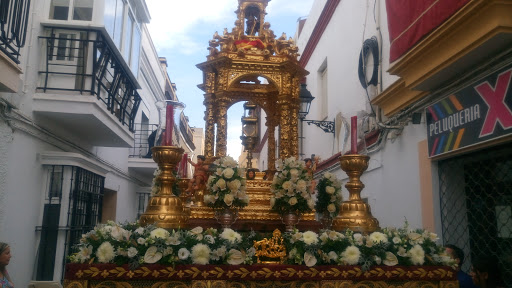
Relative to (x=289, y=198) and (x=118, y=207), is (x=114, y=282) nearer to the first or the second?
(x=289, y=198)

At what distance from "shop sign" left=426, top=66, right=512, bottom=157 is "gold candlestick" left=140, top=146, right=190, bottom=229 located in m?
2.69

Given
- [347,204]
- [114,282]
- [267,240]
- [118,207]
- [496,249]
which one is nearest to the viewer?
[114,282]

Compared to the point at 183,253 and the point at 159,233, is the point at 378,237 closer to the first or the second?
the point at 183,253

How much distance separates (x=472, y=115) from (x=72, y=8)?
5.79 metres

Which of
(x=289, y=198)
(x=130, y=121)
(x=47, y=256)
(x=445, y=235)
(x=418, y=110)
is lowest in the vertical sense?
(x=47, y=256)

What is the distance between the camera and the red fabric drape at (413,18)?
391 centimetres

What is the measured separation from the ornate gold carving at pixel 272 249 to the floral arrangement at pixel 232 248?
0.04 m

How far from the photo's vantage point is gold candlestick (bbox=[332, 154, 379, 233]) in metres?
3.18

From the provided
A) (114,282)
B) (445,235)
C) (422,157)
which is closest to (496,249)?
(445,235)

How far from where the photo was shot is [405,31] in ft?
15.4

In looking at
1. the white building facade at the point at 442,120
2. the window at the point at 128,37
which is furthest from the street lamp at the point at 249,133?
the window at the point at 128,37

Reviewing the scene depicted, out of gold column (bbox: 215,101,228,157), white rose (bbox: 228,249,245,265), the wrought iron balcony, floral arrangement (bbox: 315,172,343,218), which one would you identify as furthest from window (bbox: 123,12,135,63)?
white rose (bbox: 228,249,245,265)

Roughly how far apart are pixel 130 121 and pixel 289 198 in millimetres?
6438

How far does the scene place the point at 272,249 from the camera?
2822mm
